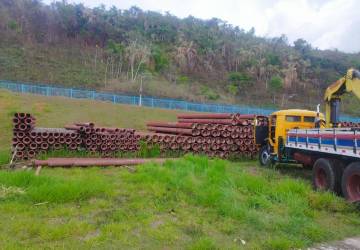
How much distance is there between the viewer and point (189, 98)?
48.3 metres

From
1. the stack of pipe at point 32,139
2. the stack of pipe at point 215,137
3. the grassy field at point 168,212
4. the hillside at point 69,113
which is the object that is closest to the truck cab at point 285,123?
the stack of pipe at point 215,137

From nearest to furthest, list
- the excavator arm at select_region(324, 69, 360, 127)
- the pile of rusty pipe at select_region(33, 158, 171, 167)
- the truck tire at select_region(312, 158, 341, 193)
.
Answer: the truck tire at select_region(312, 158, 341, 193) < the excavator arm at select_region(324, 69, 360, 127) < the pile of rusty pipe at select_region(33, 158, 171, 167)

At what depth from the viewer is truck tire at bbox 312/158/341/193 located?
7645mm

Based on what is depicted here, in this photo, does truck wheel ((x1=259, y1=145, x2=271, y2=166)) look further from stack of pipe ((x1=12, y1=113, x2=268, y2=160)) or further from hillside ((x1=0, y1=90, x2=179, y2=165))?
hillside ((x1=0, y1=90, x2=179, y2=165))

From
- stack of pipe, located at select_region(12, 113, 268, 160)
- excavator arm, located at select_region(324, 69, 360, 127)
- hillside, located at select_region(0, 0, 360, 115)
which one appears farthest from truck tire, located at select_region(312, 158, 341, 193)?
hillside, located at select_region(0, 0, 360, 115)

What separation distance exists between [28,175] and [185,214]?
11.6 feet

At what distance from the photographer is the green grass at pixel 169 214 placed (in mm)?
4750

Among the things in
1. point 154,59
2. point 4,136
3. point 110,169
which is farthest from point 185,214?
point 154,59

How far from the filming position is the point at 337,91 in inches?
388

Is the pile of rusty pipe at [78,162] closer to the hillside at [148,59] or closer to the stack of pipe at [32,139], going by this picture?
the stack of pipe at [32,139]

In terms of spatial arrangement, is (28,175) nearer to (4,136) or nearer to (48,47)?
(4,136)

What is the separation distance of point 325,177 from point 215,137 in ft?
19.8

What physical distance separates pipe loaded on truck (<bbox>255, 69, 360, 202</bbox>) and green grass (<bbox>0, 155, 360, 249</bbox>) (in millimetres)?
773

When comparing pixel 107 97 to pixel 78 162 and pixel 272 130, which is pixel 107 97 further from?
pixel 272 130
